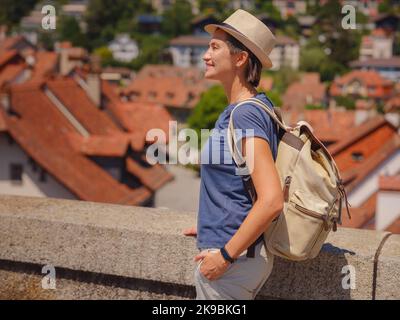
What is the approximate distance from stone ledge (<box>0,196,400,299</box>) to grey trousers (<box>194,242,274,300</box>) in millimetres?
390

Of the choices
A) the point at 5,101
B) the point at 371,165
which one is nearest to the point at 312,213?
the point at 371,165

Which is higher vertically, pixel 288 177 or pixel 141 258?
pixel 288 177

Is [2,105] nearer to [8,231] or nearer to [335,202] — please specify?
[8,231]

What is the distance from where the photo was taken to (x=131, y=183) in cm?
1977

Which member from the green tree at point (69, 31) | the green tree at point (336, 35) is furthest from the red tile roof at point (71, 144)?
the green tree at point (69, 31)

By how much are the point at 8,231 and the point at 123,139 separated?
1583 centimetres

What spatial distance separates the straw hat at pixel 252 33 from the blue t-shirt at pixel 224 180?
0.60ft

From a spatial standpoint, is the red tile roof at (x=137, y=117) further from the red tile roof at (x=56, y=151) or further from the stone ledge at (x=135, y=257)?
the stone ledge at (x=135, y=257)

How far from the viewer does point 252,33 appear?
2.94m

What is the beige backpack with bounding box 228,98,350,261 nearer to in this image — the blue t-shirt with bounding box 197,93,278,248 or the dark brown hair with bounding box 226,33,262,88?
the blue t-shirt with bounding box 197,93,278,248

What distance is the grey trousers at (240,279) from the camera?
114 inches

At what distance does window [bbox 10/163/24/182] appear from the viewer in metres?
18.4

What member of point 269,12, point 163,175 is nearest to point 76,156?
point 163,175

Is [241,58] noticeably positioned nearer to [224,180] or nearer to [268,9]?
[224,180]
